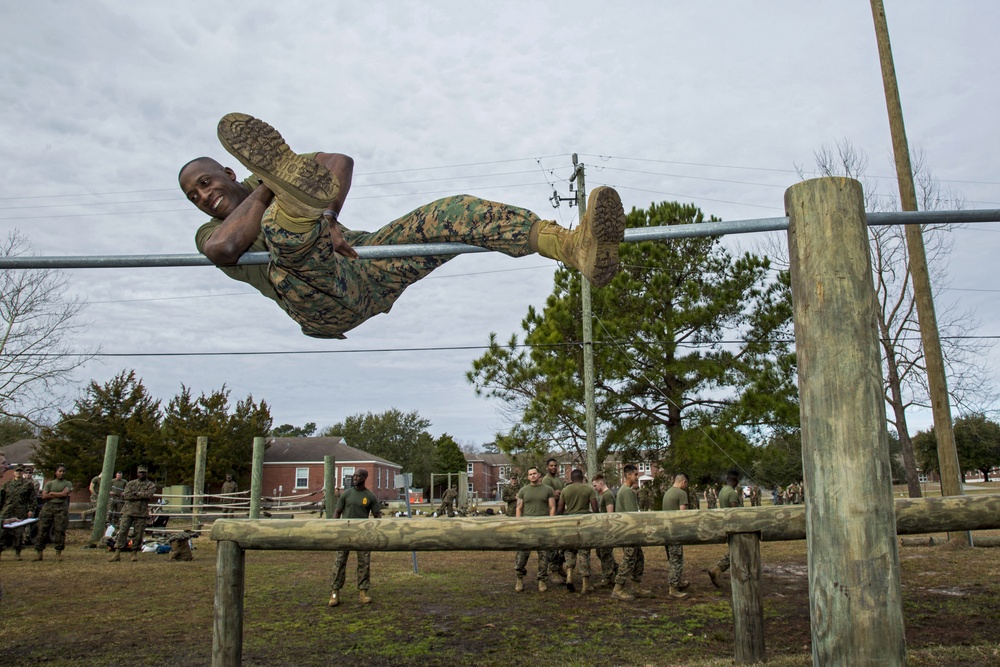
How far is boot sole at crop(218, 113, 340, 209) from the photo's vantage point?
→ 8.50ft

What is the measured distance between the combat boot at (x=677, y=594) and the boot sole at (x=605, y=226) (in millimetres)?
5929

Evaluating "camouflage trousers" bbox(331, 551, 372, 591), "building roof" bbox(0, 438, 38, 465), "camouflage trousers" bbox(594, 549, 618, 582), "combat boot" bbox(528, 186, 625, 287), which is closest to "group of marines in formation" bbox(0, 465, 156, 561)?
"camouflage trousers" bbox(331, 551, 372, 591)

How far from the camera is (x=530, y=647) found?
5.21m

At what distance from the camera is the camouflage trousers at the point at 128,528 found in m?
11.6

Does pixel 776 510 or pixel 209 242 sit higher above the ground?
pixel 209 242

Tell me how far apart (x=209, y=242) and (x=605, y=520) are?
7.79 ft

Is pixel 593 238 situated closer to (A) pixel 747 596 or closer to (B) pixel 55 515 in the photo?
(A) pixel 747 596

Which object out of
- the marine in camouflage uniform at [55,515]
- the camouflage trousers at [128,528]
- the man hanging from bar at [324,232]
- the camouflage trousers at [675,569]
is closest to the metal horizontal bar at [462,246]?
the man hanging from bar at [324,232]

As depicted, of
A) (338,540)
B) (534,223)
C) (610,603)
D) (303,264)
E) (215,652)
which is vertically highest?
(534,223)

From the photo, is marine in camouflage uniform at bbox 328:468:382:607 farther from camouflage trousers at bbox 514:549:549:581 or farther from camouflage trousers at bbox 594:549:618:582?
camouflage trousers at bbox 594:549:618:582

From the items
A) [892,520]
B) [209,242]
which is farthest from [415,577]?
[892,520]

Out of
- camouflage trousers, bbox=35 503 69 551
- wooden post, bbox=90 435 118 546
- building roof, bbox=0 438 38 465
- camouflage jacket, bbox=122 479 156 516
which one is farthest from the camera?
building roof, bbox=0 438 38 465

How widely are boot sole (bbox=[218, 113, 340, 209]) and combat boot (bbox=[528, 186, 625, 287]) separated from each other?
2.98 ft

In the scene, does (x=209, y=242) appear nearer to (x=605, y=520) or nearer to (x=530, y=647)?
(x=605, y=520)
